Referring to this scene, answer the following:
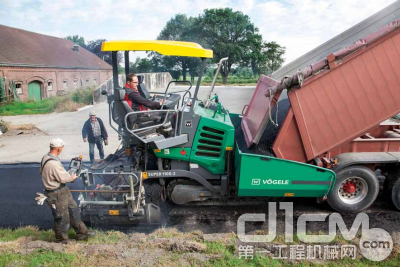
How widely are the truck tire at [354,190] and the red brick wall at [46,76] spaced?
69.4ft

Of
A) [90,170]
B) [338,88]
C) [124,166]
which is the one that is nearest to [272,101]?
[338,88]

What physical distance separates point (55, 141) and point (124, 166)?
1278 mm

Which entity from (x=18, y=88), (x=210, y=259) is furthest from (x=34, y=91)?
(x=210, y=259)

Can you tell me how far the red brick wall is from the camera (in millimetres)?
20688

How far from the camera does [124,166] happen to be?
5078mm

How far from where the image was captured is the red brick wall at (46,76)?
20.7 metres

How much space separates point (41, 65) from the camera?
2277cm

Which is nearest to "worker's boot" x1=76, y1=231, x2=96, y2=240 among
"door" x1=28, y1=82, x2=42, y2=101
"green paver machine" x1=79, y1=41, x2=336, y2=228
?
"green paver machine" x1=79, y1=41, x2=336, y2=228

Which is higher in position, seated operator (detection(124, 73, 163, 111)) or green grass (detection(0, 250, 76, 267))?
seated operator (detection(124, 73, 163, 111))

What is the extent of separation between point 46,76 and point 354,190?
77.8 feet

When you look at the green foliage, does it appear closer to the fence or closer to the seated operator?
the seated operator

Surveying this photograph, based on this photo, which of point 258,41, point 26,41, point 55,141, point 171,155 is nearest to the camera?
point 55,141

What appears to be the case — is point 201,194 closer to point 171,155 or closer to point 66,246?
point 171,155
